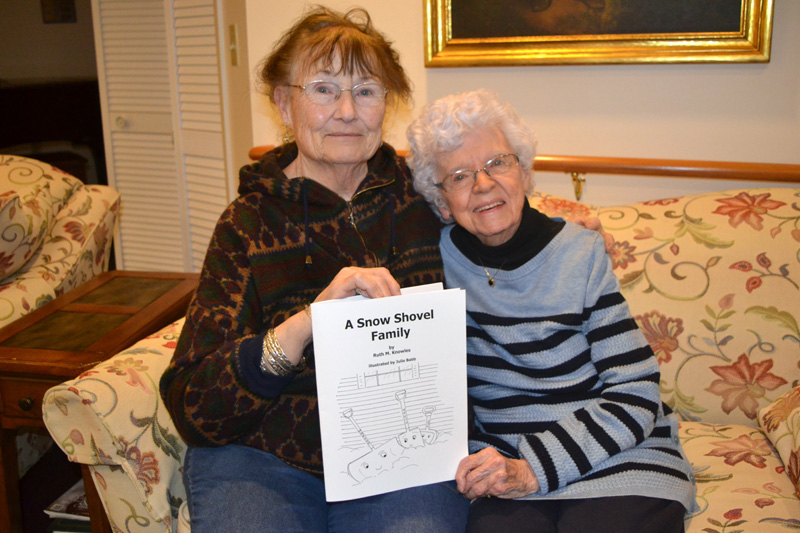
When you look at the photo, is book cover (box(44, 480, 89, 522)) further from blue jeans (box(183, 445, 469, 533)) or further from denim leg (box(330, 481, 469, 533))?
denim leg (box(330, 481, 469, 533))

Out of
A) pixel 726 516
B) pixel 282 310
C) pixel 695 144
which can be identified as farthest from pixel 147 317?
pixel 695 144

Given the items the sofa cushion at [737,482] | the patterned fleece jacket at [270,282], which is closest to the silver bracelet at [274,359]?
the patterned fleece jacket at [270,282]

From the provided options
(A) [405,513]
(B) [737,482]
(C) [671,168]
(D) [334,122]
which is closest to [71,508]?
(A) [405,513]

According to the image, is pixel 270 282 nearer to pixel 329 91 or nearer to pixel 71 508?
pixel 329 91

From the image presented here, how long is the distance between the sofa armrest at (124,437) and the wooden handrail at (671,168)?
1370mm

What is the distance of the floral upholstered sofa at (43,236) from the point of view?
2.01m

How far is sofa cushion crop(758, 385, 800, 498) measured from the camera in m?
1.40

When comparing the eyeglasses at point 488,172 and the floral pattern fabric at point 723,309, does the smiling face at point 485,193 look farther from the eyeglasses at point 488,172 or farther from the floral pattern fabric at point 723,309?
the floral pattern fabric at point 723,309

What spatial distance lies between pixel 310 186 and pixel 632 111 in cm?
120

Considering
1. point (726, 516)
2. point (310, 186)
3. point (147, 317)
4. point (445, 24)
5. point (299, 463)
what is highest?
point (445, 24)

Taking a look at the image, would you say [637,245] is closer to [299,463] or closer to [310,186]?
[310,186]

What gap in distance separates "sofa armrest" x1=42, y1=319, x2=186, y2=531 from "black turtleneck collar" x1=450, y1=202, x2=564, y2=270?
0.75 meters

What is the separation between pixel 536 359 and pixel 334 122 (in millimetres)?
644

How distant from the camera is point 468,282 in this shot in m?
1.47
